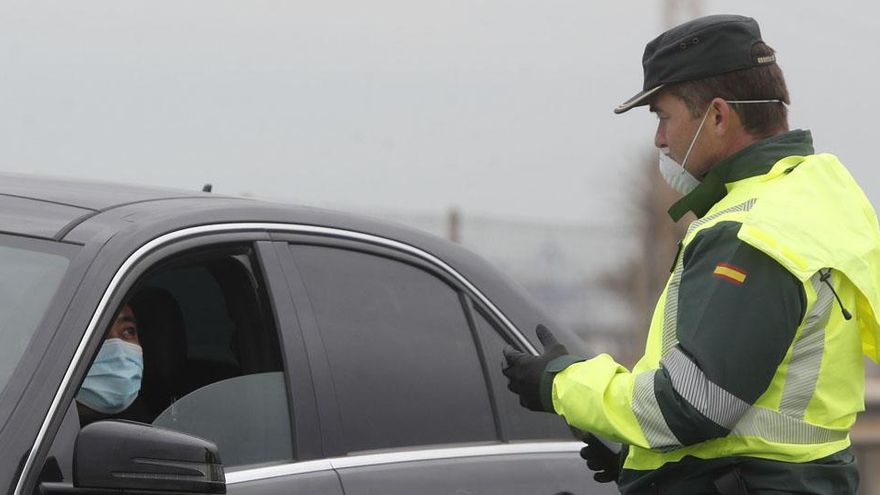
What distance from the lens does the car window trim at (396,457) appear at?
350 cm

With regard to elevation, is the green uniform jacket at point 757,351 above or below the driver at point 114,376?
below

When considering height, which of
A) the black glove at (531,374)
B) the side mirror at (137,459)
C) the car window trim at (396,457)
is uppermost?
the side mirror at (137,459)

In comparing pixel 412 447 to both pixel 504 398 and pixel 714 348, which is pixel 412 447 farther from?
pixel 714 348

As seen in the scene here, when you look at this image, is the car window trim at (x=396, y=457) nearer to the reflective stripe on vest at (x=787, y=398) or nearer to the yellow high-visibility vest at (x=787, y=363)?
the yellow high-visibility vest at (x=787, y=363)

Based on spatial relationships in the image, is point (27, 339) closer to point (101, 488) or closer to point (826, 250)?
point (101, 488)

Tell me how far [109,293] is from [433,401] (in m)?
0.91

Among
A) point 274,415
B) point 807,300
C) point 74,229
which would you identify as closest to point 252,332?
point 274,415

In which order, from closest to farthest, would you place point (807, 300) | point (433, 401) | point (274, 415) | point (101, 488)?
point (101, 488) → point (807, 300) → point (274, 415) → point (433, 401)

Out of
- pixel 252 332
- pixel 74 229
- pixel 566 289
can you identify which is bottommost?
pixel 566 289

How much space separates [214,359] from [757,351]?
1.38m

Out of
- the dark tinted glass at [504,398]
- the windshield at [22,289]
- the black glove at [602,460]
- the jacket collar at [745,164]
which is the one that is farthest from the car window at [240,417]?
the jacket collar at [745,164]

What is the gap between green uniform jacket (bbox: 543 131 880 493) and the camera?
3.16m

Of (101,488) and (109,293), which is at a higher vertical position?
(109,293)

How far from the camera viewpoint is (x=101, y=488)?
301cm
